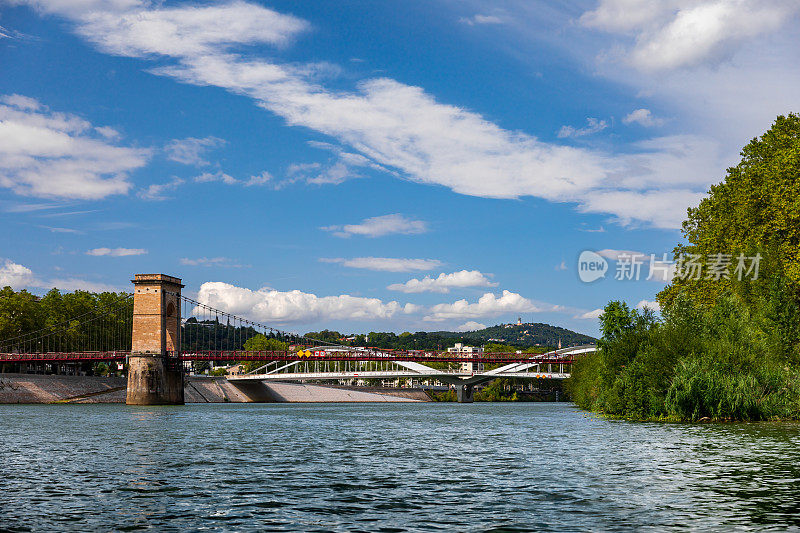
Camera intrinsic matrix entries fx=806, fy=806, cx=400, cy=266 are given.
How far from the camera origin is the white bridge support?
123 metres

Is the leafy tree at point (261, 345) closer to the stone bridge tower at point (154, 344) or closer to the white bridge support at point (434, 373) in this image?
the white bridge support at point (434, 373)

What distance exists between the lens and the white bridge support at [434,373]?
123 m

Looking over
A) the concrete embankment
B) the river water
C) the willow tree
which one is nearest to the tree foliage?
the willow tree

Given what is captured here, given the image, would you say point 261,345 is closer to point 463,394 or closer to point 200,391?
point 200,391

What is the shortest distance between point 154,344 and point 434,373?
52308 millimetres

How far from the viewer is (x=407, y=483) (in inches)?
770

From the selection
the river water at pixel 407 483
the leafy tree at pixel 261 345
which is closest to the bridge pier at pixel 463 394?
the leafy tree at pixel 261 345

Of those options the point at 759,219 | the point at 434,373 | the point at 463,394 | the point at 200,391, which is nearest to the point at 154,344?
the point at 200,391

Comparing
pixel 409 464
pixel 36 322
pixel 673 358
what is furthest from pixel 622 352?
pixel 36 322

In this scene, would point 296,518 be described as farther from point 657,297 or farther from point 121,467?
point 657,297

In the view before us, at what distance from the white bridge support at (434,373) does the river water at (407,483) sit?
244ft

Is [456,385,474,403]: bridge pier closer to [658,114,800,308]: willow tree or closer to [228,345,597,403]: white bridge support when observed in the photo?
[228,345,597,403]: white bridge support

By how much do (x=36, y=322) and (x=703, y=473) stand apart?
3731 inches

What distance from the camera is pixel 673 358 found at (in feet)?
143
